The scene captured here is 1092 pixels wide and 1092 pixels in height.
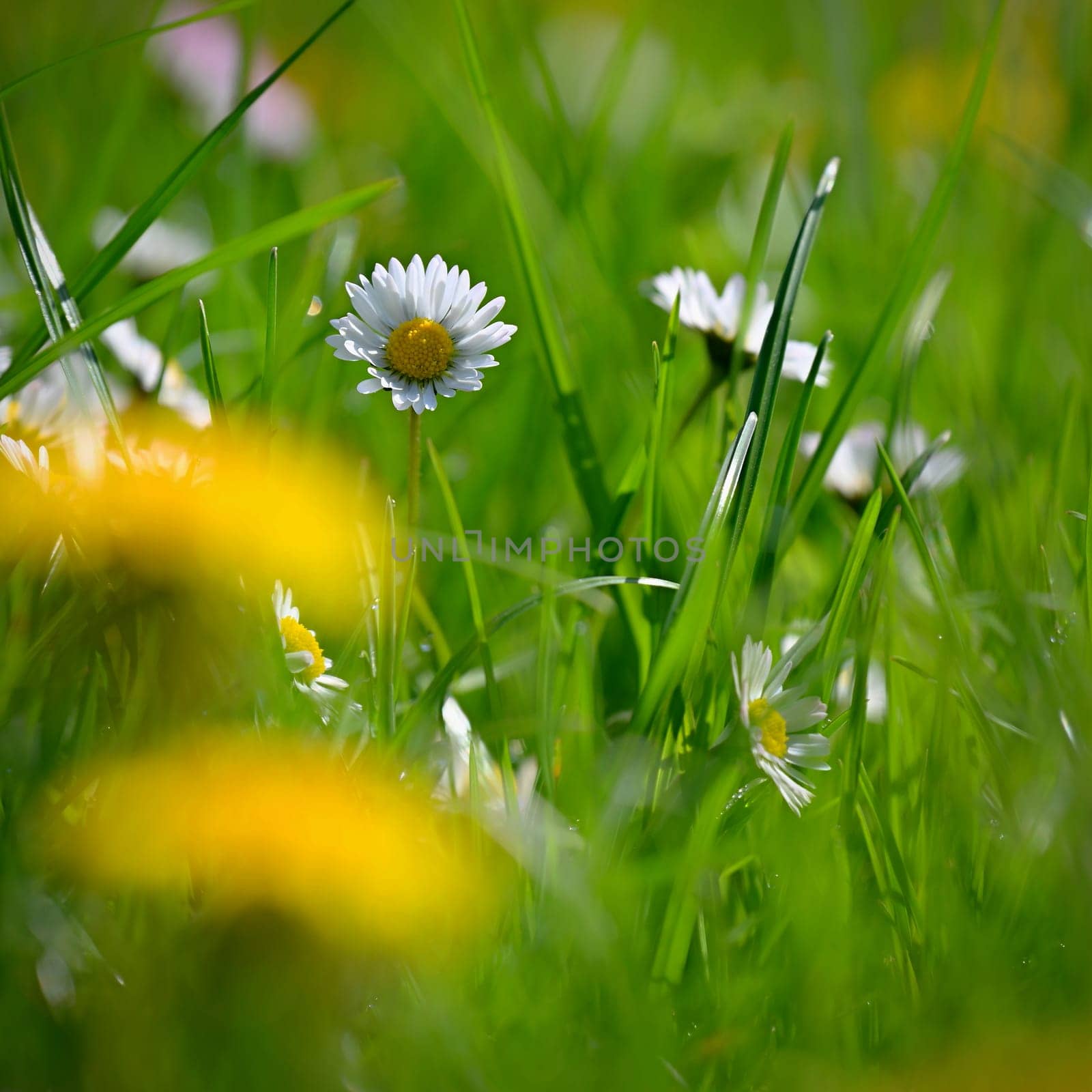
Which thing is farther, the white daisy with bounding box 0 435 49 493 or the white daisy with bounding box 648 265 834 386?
the white daisy with bounding box 648 265 834 386

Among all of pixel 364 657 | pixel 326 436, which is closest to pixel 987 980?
pixel 364 657

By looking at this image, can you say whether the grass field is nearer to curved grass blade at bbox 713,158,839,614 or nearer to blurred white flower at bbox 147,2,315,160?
curved grass blade at bbox 713,158,839,614

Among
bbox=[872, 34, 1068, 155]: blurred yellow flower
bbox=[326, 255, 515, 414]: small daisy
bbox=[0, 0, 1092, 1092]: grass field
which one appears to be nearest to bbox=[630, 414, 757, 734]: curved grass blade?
bbox=[0, 0, 1092, 1092]: grass field

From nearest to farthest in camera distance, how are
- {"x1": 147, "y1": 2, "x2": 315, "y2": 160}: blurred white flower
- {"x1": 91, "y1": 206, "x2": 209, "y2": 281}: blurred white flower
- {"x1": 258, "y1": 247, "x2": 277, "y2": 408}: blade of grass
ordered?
1. {"x1": 258, "y1": 247, "x2": 277, "y2": 408}: blade of grass
2. {"x1": 91, "y1": 206, "x2": 209, "y2": 281}: blurred white flower
3. {"x1": 147, "y1": 2, "x2": 315, "y2": 160}: blurred white flower

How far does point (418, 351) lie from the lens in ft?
1.26

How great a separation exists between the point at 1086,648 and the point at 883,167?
932mm

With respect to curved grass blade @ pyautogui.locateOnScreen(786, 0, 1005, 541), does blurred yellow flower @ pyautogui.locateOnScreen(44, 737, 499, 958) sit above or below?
below

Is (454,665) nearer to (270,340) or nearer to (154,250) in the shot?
(270,340)

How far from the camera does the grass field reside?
32cm

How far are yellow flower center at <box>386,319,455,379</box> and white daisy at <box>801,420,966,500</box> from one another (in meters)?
0.25

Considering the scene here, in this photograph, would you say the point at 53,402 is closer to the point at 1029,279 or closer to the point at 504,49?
the point at 504,49

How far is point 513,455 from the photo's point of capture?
2.20 ft

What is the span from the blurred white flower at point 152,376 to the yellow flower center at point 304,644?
6.6 inches

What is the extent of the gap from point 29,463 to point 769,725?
309mm
